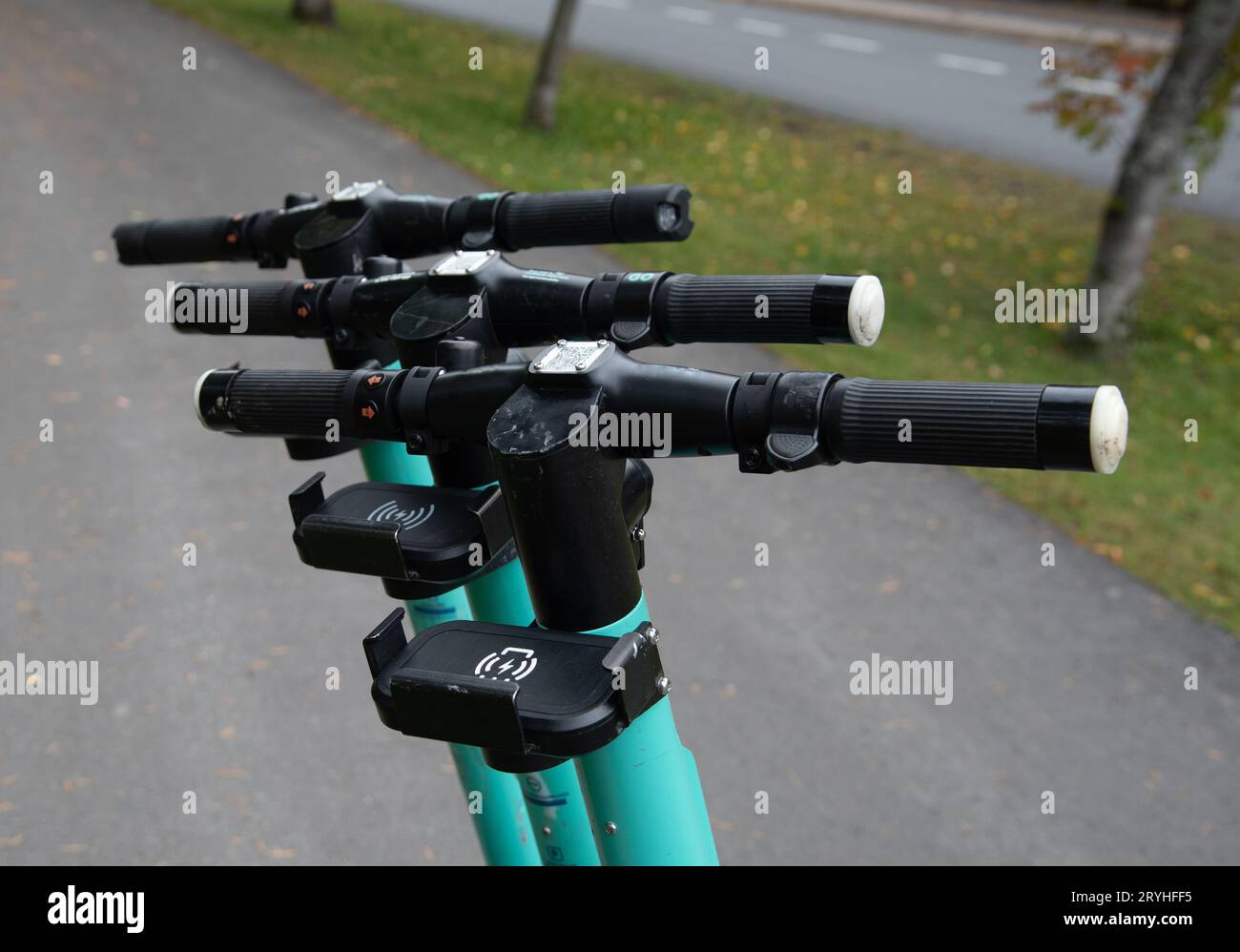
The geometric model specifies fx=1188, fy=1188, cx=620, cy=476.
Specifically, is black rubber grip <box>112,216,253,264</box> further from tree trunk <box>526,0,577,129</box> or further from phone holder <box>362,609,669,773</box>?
tree trunk <box>526,0,577,129</box>

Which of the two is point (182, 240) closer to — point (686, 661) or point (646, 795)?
point (646, 795)

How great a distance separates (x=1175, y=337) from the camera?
931 centimetres

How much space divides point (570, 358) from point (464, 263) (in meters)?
0.42

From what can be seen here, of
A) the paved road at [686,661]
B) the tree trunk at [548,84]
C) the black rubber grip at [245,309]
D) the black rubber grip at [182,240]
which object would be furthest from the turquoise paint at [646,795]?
the tree trunk at [548,84]

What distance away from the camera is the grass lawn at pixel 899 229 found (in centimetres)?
689

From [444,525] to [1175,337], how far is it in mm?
9115

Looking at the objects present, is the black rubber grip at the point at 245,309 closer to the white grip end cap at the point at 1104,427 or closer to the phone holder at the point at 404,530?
the phone holder at the point at 404,530

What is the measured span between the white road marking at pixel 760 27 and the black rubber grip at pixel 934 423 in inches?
829

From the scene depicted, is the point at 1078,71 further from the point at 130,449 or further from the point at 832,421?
the point at 832,421

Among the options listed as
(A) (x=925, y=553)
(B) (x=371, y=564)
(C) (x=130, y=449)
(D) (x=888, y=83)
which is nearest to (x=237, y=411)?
(B) (x=371, y=564)

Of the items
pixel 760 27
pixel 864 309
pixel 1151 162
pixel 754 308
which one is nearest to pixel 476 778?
pixel 754 308

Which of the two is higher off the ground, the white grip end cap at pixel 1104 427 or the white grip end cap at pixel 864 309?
the white grip end cap at pixel 1104 427

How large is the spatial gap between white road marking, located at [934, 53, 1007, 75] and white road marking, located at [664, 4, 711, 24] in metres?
4.63

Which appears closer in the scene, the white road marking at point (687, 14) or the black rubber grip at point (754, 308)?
the black rubber grip at point (754, 308)
